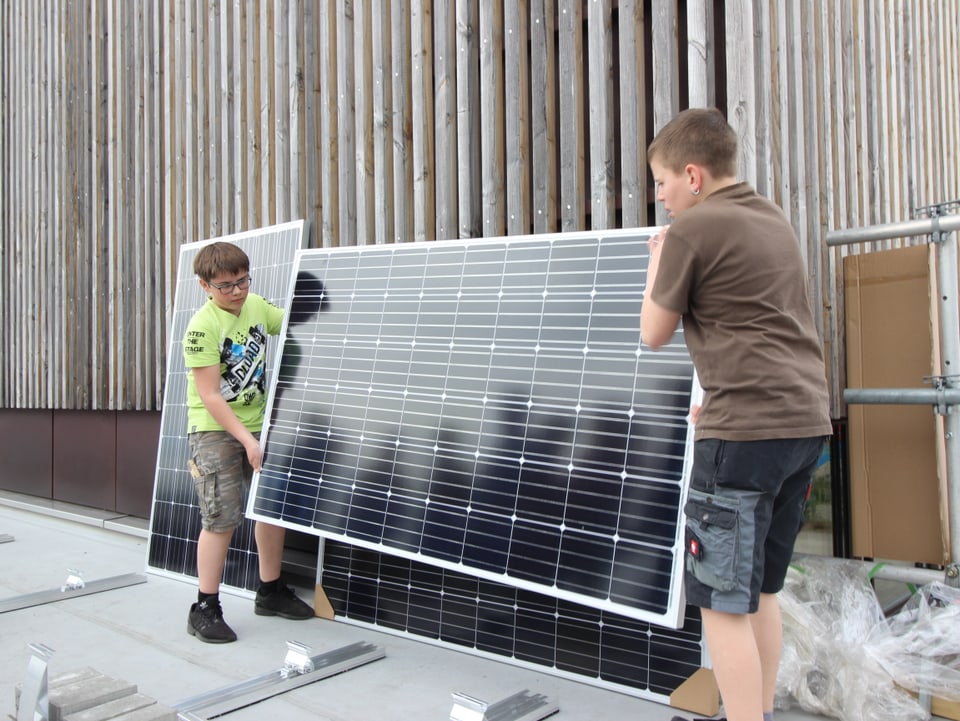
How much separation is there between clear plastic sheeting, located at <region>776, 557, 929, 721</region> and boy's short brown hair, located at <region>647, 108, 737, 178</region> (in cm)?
182

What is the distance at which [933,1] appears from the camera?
5914mm

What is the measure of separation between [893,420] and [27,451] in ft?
26.3

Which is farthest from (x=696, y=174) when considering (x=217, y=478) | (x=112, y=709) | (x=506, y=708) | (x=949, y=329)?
(x=217, y=478)

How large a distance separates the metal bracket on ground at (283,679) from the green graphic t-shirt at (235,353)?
125 cm

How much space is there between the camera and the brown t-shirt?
2.28m

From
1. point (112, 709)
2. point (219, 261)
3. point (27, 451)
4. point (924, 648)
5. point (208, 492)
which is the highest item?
point (219, 261)

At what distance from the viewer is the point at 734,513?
227cm

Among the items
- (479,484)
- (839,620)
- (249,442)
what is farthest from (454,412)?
(839,620)

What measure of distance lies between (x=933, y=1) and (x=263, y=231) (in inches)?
198

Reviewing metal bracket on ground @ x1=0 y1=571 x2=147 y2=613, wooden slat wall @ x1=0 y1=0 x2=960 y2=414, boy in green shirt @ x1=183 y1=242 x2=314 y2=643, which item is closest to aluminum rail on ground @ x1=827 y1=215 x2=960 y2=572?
wooden slat wall @ x1=0 y1=0 x2=960 y2=414

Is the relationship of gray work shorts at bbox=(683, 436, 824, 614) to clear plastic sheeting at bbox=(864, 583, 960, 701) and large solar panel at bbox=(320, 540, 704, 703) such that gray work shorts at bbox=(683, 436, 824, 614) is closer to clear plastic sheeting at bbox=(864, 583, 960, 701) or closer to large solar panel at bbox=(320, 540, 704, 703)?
large solar panel at bbox=(320, 540, 704, 703)

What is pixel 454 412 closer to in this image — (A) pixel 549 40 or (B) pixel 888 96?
(A) pixel 549 40

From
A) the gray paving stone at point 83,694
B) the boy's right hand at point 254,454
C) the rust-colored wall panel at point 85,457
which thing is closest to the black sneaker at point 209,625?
the boy's right hand at point 254,454

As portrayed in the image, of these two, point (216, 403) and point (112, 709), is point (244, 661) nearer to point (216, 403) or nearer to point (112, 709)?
point (112, 709)
